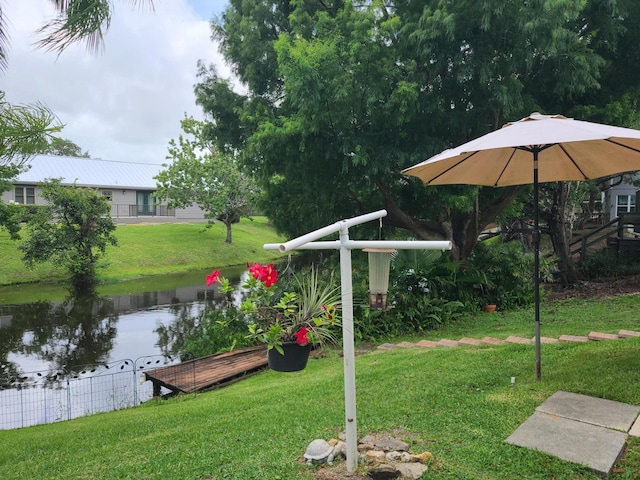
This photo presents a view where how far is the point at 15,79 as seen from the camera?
4.87m

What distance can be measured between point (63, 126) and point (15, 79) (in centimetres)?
65

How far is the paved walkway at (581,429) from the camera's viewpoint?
8.18ft

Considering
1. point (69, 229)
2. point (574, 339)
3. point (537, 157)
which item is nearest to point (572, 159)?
point (537, 157)

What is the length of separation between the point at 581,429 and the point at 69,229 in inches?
683

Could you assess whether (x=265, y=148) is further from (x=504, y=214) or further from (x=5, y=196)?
(x=5, y=196)

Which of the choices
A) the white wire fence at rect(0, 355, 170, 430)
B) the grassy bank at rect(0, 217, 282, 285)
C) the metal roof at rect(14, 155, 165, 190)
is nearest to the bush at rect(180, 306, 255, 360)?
the white wire fence at rect(0, 355, 170, 430)

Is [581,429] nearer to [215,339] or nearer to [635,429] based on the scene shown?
[635,429]

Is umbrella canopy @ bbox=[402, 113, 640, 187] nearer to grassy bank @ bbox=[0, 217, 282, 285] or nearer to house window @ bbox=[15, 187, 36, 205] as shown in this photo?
grassy bank @ bbox=[0, 217, 282, 285]

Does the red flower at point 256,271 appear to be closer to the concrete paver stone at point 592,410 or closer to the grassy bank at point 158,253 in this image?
the concrete paver stone at point 592,410

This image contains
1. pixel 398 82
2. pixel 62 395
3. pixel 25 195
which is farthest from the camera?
pixel 25 195

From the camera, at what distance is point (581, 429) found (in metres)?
2.80

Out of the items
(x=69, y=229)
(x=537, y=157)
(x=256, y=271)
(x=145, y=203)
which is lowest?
(x=256, y=271)

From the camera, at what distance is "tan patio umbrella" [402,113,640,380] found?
3.05 metres

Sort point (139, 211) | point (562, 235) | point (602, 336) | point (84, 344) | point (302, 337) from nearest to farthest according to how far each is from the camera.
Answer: point (302, 337)
point (602, 336)
point (84, 344)
point (562, 235)
point (139, 211)
